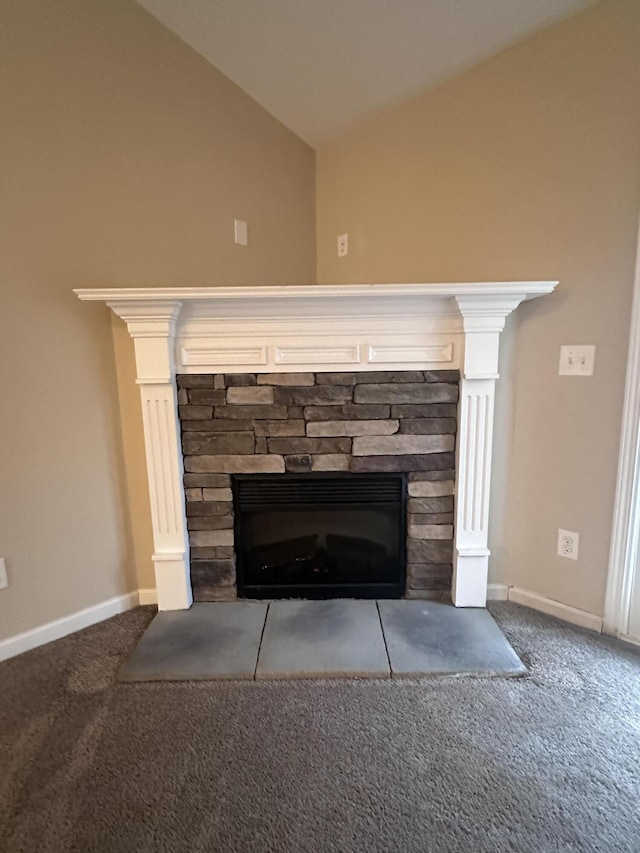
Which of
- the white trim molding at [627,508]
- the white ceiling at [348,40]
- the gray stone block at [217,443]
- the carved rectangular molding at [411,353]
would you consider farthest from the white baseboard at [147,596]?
the white ceiling at [348,40]

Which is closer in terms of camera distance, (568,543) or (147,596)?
(568,543)

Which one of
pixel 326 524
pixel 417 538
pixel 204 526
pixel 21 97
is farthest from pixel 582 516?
pixel 21 97

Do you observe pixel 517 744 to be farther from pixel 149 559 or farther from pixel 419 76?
pixel 419 76

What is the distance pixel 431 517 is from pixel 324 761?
41.8 inches

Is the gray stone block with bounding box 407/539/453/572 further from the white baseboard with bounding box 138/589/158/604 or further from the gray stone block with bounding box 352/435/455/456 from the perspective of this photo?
the white baseboard with bounding box 138/589/158/604

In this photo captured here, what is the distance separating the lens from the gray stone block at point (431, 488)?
6.67 ft

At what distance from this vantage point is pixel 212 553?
6.83 ft

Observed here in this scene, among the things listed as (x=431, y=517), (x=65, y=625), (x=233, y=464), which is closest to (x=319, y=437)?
(x=233, y=464)

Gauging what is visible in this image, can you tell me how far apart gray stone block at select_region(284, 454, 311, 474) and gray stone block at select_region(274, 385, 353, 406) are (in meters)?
0.25

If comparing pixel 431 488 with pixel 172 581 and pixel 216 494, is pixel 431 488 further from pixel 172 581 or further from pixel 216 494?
pixel 172 581

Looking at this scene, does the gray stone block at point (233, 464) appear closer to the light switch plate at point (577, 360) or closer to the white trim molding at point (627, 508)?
the light switch plate at point (577, 360)

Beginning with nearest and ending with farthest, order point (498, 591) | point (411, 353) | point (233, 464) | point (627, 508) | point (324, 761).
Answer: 1. point (324, 761)
2. point (627, 508)
3. point (411, 353)
4. point (233, 464)
5. point (498, 591)

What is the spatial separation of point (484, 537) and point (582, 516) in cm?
41

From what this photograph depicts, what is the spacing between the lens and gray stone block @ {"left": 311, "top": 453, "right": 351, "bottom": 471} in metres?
2.02
